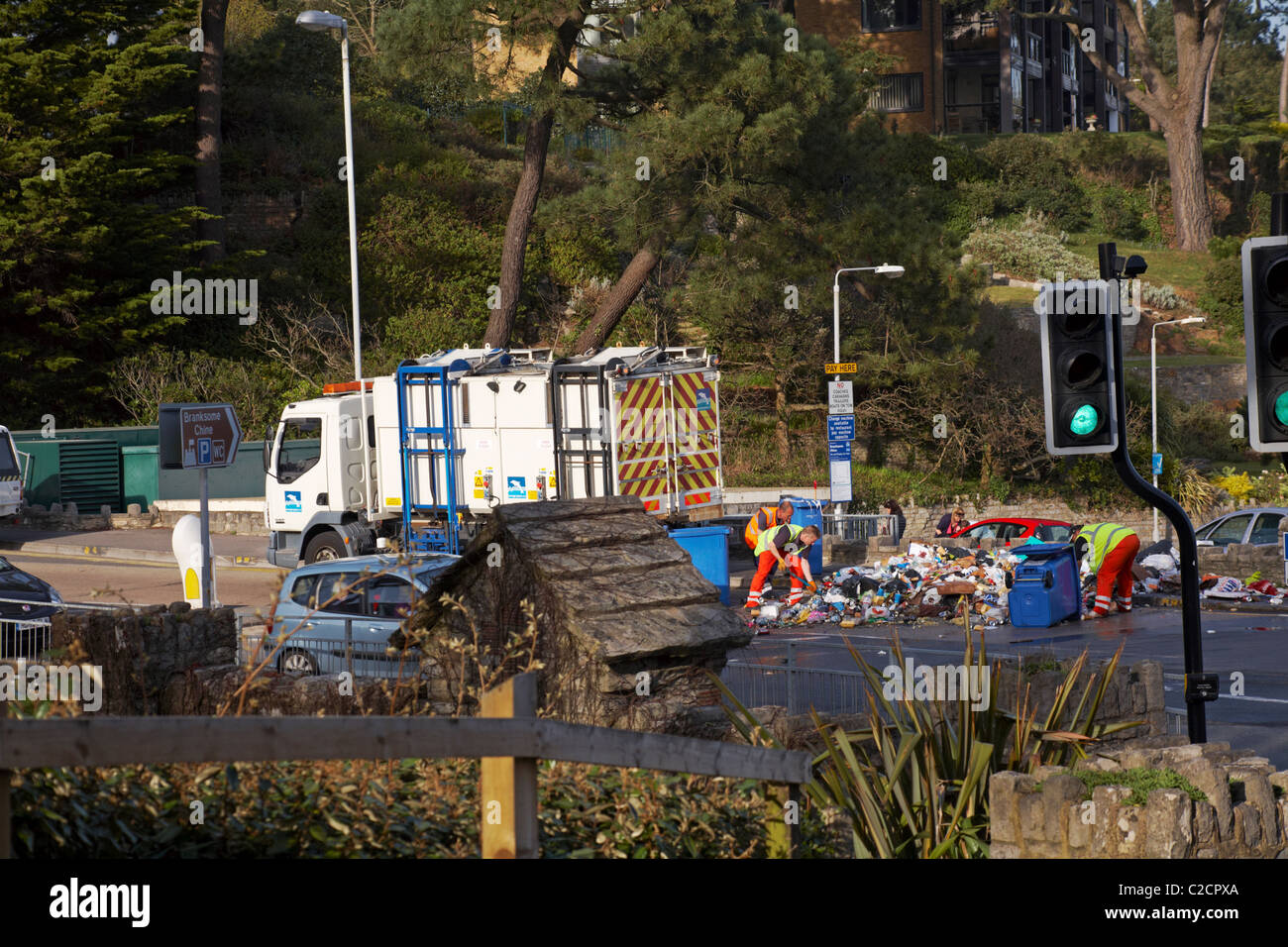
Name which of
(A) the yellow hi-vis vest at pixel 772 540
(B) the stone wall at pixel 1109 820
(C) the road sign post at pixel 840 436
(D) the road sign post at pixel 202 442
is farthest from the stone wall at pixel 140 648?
(C) the road sign post at pixel 840 436

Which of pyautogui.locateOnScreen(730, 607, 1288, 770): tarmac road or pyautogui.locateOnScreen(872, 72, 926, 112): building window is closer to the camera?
pyautogui.locateOnScreen(730, 607, 1288, 770): tarmac road

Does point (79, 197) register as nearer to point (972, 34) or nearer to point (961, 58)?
point (961, 58)

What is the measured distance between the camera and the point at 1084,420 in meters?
7.87

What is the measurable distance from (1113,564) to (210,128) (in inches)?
1127

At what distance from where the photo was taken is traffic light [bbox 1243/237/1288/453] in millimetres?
7000

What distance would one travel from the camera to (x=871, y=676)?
25.0ft

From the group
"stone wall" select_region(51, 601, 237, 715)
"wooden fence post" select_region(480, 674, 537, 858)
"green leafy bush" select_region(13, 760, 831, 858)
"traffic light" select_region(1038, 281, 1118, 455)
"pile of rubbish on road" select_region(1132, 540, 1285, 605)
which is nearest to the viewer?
"wooden fence post" select_region(480, 674, 537, 858)

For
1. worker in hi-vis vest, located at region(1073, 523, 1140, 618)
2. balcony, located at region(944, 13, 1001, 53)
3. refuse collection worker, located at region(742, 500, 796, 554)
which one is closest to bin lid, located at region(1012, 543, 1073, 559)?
worker in hi-vis vest, located at region(1073, 523, 1140, 618)

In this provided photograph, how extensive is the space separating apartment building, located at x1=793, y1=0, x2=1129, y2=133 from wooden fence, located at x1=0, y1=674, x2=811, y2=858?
57.8 m

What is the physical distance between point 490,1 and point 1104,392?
2531cm

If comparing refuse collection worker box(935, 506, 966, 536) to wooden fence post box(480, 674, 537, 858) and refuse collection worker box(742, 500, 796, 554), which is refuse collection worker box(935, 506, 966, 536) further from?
wooden fence post box(480, 674, 537, 858)
